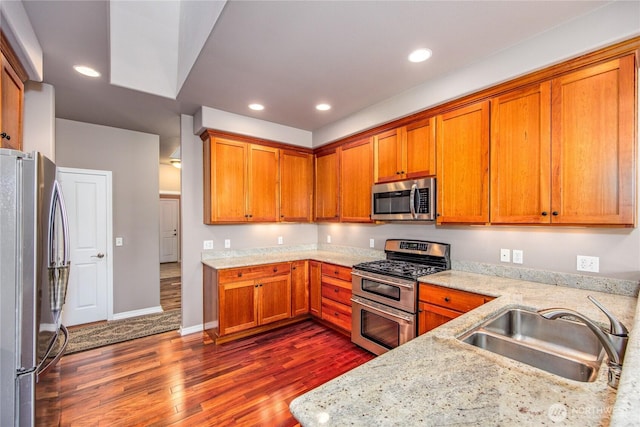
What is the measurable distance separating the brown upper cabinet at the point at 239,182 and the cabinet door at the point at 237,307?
0.82 m

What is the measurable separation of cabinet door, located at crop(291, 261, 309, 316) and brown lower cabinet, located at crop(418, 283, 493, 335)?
1.65 meters

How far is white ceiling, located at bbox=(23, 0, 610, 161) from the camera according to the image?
1743 millimetres

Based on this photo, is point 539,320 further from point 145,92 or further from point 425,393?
point 145,92

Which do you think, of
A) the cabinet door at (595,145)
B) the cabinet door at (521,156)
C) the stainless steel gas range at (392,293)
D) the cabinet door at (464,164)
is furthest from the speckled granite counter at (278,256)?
the cabinet door at (595,145)

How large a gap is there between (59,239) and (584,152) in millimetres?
3378

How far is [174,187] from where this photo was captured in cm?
820

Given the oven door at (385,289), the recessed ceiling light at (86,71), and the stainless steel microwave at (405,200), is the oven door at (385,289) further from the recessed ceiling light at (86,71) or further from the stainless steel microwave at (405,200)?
the recessed ceiling light at (86,71)

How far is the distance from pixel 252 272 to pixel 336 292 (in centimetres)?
101

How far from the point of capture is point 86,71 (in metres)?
2.52

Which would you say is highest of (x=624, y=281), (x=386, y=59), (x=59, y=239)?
(x=386, y=59)

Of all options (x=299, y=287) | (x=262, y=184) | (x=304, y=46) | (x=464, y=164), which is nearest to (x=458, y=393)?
(x=464, y=164)

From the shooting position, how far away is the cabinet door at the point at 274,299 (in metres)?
3.35

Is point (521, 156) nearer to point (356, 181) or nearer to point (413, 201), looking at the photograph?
point (413, 201)

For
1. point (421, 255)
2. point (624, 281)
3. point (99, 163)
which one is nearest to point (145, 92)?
point (99, 163)
